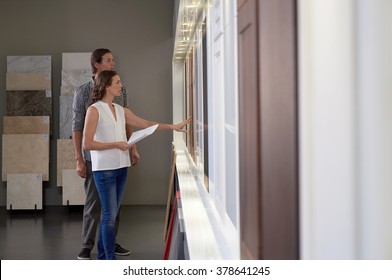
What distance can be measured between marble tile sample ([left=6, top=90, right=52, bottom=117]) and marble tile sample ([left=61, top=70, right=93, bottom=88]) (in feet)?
1.46

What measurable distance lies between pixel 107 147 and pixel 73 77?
5131 mm

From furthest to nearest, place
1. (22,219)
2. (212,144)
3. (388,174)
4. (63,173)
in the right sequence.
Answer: (63,173) → (22,219) → (212,144) → (388,174)

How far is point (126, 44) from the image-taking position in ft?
33.6

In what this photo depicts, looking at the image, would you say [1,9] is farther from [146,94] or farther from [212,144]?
[212,144]

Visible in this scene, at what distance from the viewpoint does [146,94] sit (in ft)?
33.6

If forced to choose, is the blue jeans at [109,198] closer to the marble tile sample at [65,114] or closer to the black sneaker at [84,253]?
the black sneaker at [84,253]

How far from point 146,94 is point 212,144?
7.40m

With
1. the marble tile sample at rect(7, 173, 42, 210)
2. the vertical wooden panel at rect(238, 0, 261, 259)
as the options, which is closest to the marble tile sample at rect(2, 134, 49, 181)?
the marble tile sample at rect(7, 173, 42, 210)

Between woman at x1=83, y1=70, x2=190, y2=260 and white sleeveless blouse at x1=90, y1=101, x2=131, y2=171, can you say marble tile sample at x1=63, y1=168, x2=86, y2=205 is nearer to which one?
woman at x1=83, y1=70, x2=190, y2=260

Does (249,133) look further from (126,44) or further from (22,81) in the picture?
(126,44)

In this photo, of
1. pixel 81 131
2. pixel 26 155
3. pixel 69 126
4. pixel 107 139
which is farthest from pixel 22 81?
pixel 107 139

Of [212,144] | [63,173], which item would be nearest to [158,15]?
[63,173]

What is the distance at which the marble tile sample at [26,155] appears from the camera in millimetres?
9539

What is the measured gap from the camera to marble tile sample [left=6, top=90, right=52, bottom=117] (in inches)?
380
